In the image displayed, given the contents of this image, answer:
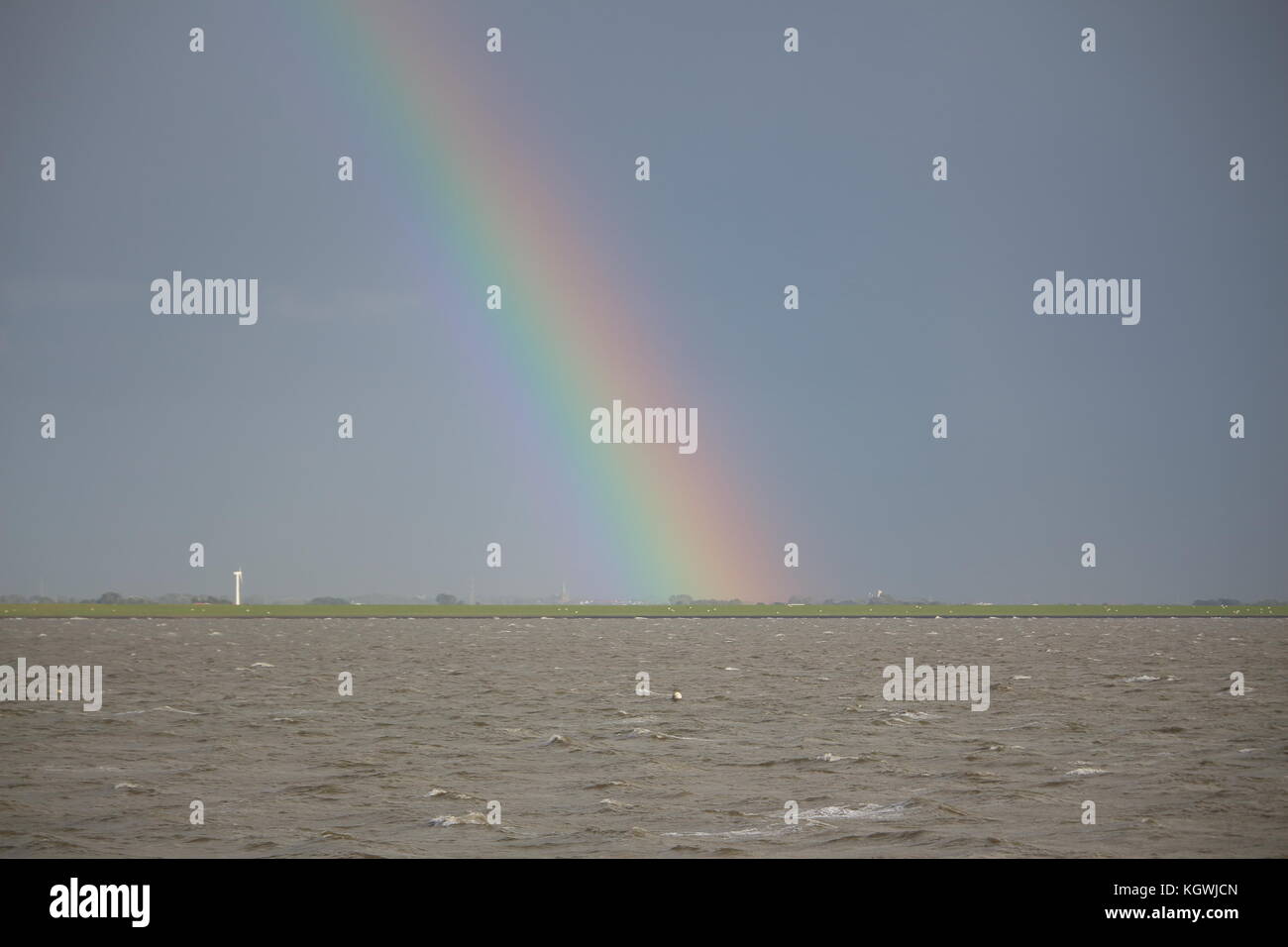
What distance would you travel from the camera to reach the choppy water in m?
25.7

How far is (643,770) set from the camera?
35781 mm

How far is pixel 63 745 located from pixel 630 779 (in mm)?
21808

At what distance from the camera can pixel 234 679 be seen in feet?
251

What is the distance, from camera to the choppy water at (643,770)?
2566 cm
